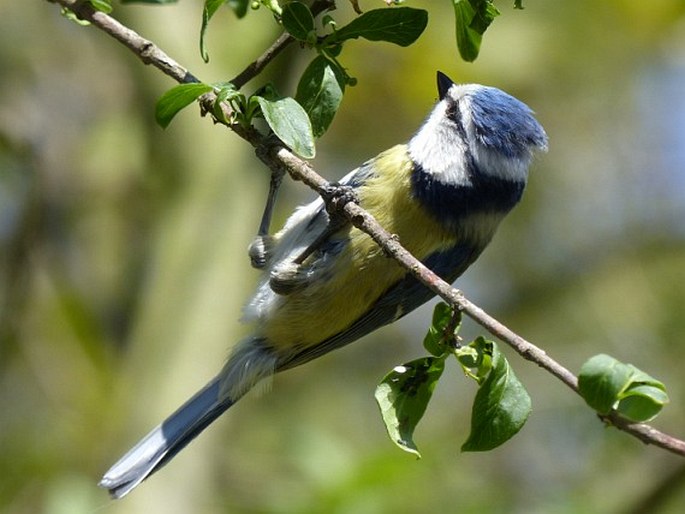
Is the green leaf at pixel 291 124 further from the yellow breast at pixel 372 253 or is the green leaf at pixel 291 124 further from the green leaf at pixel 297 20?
the yellow breast at pixel 372 253

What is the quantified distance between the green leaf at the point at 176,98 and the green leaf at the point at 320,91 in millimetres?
198

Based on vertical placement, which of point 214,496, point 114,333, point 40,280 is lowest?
point 214,496

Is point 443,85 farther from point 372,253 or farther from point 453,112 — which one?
point 372,253

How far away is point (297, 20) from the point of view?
2033mm

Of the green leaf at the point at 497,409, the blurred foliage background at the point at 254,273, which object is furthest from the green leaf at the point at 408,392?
the blurred foliage background at the point at 254,273

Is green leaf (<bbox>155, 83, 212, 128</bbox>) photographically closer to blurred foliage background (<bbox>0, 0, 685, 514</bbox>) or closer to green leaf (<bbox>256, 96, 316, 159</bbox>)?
green leaf (<bbox>256, 96, 316, 159</bbox>)

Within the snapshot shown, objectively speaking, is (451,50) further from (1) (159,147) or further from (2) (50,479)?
(2) (50,479)

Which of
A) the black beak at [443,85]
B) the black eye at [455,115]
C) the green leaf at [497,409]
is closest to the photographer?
the green leaf at [497,409]

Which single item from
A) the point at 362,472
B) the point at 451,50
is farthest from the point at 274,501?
the point at 451,50

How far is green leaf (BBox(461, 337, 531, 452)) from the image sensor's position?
193 centimetres

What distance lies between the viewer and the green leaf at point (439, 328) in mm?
2057

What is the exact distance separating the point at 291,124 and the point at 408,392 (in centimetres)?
56

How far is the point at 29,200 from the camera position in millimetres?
5039

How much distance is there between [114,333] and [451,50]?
2.20 metres
